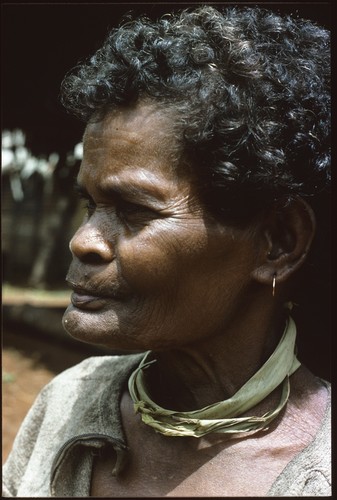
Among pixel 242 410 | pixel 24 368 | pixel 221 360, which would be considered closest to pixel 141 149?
pixel 221 360

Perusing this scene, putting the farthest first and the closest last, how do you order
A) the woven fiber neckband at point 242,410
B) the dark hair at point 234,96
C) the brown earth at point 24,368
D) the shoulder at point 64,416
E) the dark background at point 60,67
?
1. the brown earth at point 24,368
2. the shoulder at point 64,416
3. the dark background at point 60,67
4. the woven fiber neckband at point 242,410
5. the dark hair at point 234,96

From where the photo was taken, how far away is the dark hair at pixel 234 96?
1376 mm

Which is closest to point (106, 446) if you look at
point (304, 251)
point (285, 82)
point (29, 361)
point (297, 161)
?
point (304, 251)

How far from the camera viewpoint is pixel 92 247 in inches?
56.1

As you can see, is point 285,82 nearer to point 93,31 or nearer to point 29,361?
point 93,31

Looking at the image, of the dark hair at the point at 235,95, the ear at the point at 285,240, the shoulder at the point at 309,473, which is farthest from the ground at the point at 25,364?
the dark hair at the point at 235,95

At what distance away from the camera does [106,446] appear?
1.67m

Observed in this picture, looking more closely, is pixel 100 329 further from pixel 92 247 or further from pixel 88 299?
pixel 92 247

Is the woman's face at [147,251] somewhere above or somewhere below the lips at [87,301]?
above

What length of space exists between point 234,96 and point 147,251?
44 cm

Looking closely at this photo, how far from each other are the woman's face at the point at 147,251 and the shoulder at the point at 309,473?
1.33ft

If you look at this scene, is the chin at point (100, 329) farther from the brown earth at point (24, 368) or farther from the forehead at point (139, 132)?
the brown earth at point (24, 368)

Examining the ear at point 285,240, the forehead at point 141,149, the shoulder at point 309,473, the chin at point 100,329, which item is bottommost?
the shoulder at point 309,473

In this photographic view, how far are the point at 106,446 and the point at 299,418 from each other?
0.58 m
